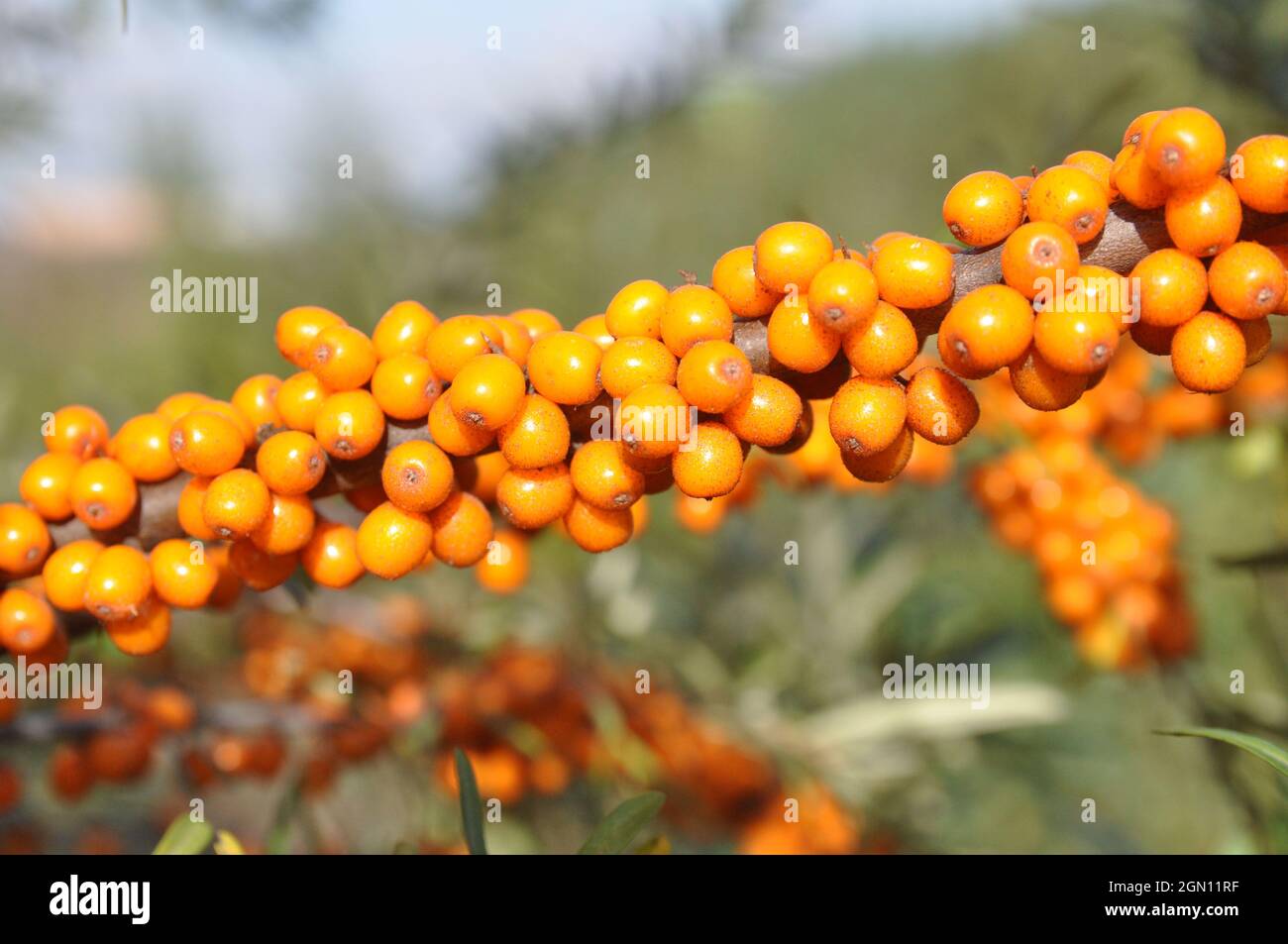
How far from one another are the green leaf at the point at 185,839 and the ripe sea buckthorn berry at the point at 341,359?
59cm

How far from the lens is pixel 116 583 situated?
104cm

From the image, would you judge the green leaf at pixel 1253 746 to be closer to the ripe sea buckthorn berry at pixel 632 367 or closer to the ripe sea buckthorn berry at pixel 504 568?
the ripe sea buckthorn berry at pixel 632 367

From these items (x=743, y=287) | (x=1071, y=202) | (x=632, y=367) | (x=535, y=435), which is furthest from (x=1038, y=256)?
(x=535, y=435)

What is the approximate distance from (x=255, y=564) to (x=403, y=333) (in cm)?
32

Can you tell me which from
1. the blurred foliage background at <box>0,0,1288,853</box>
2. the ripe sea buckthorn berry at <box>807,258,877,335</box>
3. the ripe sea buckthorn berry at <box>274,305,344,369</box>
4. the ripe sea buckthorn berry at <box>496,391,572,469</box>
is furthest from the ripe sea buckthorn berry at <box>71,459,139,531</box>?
the blurred foliage background at <box>0,0,1288,853</box>

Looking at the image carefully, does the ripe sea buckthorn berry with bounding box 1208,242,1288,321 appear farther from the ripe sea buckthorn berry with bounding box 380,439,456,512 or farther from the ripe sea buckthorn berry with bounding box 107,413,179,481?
the ripe sea buckthorn berry with bounding box 107,413,179,481

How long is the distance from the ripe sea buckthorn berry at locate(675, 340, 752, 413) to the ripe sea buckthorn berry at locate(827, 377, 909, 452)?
0.31 feet

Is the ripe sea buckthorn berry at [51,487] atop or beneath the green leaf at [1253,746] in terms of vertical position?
atop

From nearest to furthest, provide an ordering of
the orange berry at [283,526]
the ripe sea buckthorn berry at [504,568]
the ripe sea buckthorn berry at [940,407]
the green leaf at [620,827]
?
the ripe sea buckthorn berry at [940,407]
the orange berry at [283,526]
the green leaf at [620,827]
the ripe sea buckthorn berry at [504,568]

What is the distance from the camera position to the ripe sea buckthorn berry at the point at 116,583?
104 cm

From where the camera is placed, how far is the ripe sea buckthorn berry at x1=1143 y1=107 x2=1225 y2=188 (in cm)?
84

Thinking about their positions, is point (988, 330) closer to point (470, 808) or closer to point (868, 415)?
point (868, 415)

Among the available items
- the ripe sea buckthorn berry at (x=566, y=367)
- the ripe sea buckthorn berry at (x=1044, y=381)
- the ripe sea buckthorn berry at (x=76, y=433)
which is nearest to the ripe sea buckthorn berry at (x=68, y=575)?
the ripe sea buckthorn berry at (x=76, y=433)

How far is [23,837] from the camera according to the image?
84.2 inches
